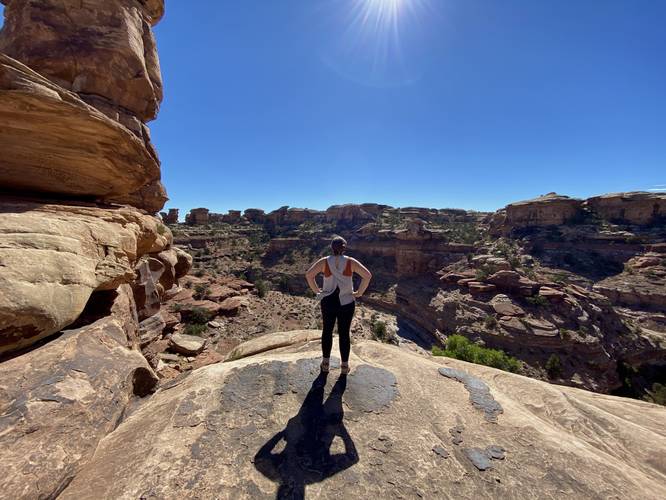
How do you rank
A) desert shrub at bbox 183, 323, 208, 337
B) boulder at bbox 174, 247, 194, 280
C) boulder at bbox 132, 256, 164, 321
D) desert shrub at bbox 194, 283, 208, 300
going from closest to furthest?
boulder at bbox 132, 256, 164, 321 → boulder at bbox 174, 247, 194, 280 → desert shrub at bbox 183, 323, 208, 337 → desert shrub at bbox 194, 283, 208, 300

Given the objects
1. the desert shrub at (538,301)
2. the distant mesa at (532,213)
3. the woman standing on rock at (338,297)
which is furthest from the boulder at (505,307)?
the woman standing on rock at (338,297)

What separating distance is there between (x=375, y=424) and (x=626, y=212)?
51.4 metres

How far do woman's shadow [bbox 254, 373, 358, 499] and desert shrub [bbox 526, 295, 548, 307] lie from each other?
76.7 feet

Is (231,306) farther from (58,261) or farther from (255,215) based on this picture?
(255,215)

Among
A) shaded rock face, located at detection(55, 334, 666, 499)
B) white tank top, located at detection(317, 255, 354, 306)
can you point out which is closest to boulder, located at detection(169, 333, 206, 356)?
shaded rock face, located at detection(55, 334, 666, 499)

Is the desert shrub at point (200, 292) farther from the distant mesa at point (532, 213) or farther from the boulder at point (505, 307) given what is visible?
the distant mesa at point (532, 213)

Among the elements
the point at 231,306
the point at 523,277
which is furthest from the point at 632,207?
the point at 231,306

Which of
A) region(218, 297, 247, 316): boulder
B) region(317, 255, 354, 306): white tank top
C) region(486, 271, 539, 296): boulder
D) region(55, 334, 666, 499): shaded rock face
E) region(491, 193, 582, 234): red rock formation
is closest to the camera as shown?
region(55, 334, 666, 499): shaded rock face

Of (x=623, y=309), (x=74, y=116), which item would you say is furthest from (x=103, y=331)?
(x=623, y=309)

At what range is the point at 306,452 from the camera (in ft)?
7.29

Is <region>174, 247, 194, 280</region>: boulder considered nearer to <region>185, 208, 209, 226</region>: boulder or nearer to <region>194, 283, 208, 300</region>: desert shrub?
<region>194, 283, 208, 300</region>: desert shrub

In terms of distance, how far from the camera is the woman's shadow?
6.50ft

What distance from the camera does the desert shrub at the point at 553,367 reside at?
617 inches

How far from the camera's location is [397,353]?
175 inches
